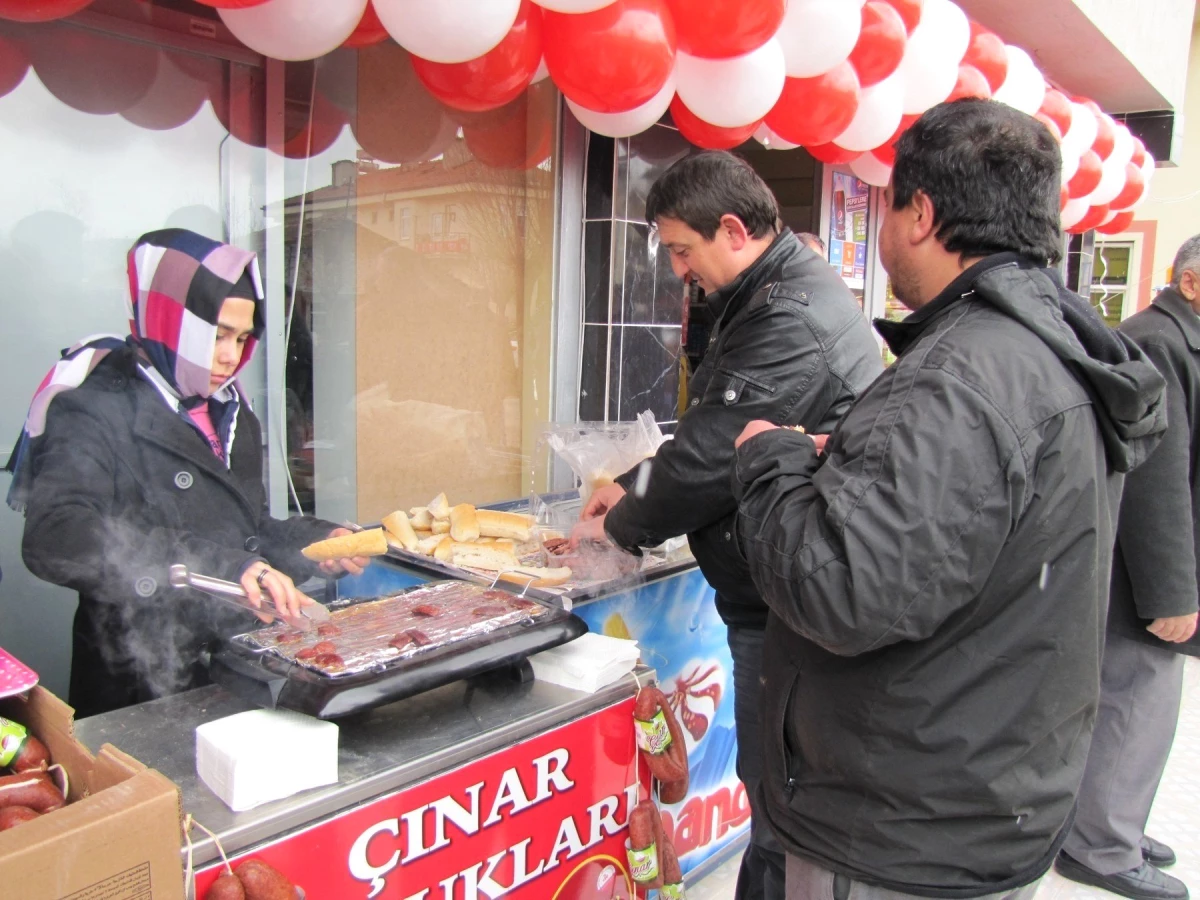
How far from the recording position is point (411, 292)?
13.5ft

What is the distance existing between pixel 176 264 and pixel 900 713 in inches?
70.2

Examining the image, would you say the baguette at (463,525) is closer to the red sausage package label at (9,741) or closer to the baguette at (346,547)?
the baguette at (346,547)

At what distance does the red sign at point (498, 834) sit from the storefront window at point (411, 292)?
6.17 feet

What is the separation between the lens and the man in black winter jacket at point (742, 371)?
2.20m

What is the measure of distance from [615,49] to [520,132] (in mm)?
1989

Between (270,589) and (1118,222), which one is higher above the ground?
(1118,222)

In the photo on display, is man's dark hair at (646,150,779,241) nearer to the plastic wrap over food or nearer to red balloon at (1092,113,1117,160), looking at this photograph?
the plastic wrap over food

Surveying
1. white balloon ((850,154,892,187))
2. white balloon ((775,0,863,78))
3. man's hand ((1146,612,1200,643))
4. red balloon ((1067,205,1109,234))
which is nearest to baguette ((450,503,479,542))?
white balloon ((775,0,863,78))

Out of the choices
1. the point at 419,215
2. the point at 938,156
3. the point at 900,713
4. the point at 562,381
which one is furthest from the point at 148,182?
the point at 900,713

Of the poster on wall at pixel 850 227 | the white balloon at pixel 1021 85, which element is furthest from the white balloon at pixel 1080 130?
the poster on wall at pixel 850 227

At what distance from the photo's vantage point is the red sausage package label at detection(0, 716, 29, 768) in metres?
1.38

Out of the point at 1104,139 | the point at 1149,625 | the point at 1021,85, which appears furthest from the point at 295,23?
the point at 1104,139

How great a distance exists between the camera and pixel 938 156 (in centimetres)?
145

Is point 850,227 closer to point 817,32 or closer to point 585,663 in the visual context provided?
point 817,32
